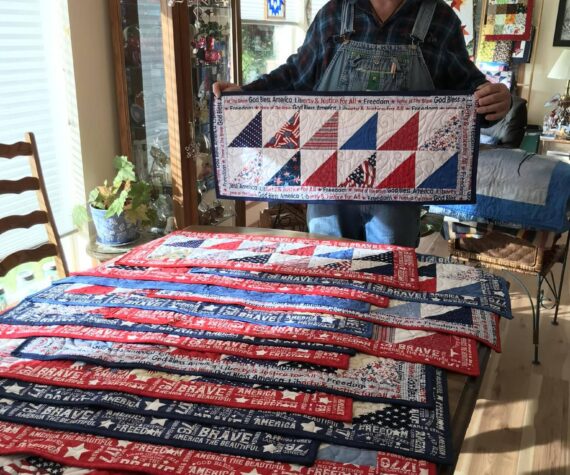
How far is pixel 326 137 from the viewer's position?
1801 mm

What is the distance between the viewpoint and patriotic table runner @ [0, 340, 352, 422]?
90cm

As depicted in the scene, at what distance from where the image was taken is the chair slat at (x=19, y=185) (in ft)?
5.75

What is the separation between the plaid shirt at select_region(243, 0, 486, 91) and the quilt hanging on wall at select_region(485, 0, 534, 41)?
4.42 meters

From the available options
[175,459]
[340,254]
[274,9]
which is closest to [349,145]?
[340,254]

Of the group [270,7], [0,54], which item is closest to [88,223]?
[0,54]

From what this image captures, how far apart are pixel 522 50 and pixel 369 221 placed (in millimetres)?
4683

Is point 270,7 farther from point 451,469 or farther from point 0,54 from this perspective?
point 451,469

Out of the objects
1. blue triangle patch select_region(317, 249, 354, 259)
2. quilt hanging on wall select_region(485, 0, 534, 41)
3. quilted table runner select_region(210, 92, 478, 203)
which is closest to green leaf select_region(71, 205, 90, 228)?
quilted table runner select_region(210, 92, 478, 203)

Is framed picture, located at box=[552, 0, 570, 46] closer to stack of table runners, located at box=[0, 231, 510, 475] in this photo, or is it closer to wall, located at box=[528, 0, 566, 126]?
wall, located at box=[528, 0, 566, 126]

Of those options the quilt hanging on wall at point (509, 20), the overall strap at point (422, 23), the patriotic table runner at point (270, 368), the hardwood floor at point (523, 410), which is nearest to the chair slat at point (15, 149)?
the patriotic table runner at point (270, 368)

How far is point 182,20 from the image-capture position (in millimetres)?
2443

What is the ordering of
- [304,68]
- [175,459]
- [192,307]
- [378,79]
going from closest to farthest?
[175,459] < [192,307] < [378,79] < [304,68]

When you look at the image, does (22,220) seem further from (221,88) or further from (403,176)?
(403,176)

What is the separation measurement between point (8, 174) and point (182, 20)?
96cm
